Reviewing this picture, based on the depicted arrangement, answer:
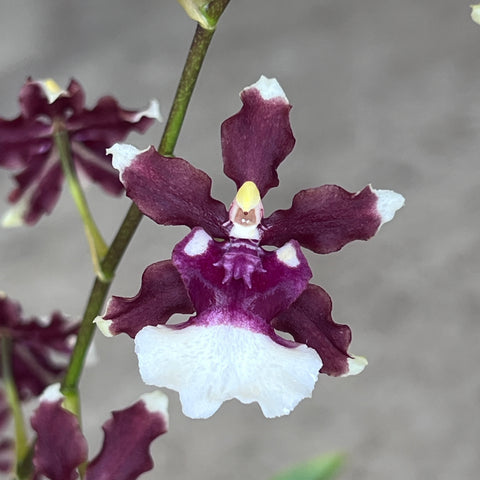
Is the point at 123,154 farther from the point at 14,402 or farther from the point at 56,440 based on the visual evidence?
the point at 14,402

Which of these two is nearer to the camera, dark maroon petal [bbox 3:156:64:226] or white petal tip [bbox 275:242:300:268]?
white petal tip [bbox 275:242:300:268]

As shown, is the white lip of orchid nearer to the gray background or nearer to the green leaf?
the green leaf

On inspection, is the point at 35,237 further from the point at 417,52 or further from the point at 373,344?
the point at 417,52

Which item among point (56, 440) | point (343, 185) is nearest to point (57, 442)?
point (56, 440)

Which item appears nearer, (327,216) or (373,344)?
(327,216)

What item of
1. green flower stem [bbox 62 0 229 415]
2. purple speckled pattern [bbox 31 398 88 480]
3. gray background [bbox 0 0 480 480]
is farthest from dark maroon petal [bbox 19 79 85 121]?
gray background [bbox 0 0 480 480]

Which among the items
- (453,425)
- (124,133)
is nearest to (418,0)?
(453,425)

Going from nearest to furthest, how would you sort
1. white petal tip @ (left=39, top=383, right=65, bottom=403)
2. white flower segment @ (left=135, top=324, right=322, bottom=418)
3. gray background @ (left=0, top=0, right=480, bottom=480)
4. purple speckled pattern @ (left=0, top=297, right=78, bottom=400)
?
1. white flower segment @ (left=135, top=324, right=322, bottom=418)
2. white petal tip @ (left=39, top=383, right=65, bottom=403)
3. purple speckled pattern @ (left=0, top=297, right=78, bottom=400)
4. gray background @ (left=0, top=0, right=480, bottom=480)
